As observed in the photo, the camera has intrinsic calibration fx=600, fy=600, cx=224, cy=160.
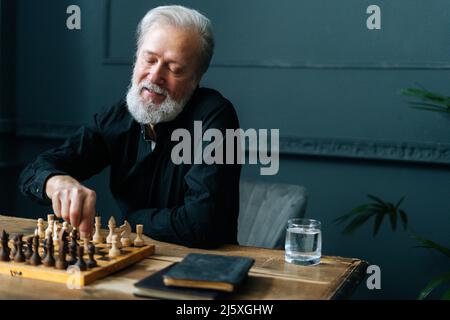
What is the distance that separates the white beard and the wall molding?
1.19 m

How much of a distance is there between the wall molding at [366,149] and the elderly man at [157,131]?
3.49 ft

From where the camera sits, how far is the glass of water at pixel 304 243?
1555 millimetres

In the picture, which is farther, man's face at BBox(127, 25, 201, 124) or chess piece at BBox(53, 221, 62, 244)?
man's face at BBox(127, 25, 201, 124)

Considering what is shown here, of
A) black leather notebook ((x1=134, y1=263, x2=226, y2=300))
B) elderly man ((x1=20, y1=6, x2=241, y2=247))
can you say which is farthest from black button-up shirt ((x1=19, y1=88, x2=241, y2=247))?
black leather notebook ((x1=134, y1=263, x2=226, y2=300))

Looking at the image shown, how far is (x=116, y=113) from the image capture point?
2.25 m

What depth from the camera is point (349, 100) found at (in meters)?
3.08

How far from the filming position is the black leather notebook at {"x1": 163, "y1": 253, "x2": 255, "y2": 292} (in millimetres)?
1216

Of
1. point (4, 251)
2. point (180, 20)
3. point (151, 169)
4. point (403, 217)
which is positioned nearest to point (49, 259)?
point (4, 251)

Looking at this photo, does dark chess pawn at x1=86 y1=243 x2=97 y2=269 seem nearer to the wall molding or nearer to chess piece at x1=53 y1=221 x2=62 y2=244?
chess piece at x1=53 y1=221 x2=62 y2=244

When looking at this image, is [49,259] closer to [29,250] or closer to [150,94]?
[29,250]

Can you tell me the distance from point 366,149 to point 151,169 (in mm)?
1346

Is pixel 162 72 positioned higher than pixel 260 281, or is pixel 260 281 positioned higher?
pixel 162 72

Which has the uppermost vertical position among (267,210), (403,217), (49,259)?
(49,259)
